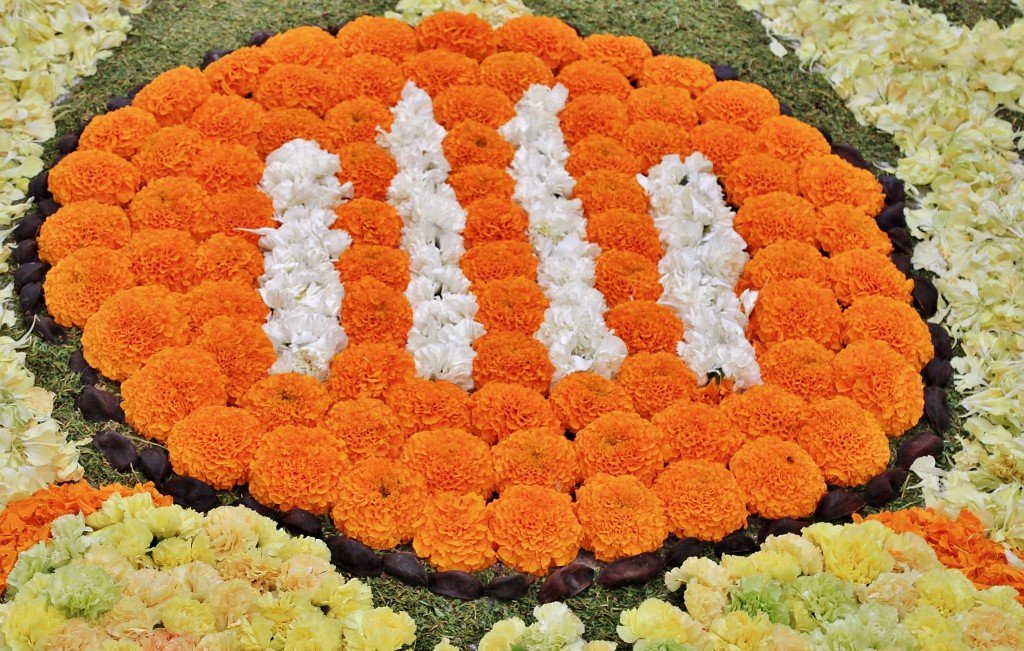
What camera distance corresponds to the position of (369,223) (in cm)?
369

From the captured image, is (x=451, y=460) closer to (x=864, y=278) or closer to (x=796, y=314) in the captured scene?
(x=796, y=314)

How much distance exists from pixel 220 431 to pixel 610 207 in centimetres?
161

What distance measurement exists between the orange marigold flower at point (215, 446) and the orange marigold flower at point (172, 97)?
1483 mm

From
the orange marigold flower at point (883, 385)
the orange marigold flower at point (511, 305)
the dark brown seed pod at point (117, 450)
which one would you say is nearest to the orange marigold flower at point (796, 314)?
the orange marigold flower at point (883, 385)

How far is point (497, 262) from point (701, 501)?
3.60ft

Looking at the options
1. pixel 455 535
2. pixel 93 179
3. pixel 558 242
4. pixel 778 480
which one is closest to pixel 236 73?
pixel 93 179

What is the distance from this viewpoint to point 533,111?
418 cm

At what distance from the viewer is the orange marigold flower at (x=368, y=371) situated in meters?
3.21

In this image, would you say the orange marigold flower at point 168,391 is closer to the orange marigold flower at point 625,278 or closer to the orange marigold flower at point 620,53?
the orange marigold flower at point 625,278

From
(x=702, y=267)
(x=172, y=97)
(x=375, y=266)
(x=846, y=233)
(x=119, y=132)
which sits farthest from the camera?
(x=172, y=97)

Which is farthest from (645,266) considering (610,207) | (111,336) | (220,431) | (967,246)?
(111,336)

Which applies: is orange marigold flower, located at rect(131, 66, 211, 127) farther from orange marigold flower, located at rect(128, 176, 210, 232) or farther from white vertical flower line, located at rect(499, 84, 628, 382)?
white vertical flower line, located at rect(499, 84, 628, 382)

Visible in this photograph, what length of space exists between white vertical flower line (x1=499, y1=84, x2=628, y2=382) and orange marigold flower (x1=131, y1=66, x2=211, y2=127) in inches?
47.2

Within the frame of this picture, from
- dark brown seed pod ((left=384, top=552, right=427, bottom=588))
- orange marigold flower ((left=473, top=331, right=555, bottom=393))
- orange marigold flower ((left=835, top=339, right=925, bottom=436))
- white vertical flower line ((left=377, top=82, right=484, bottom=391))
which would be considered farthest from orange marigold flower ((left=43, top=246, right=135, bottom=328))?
orange marigold flower ((left=835, top=339, right=925, bottom=436))
